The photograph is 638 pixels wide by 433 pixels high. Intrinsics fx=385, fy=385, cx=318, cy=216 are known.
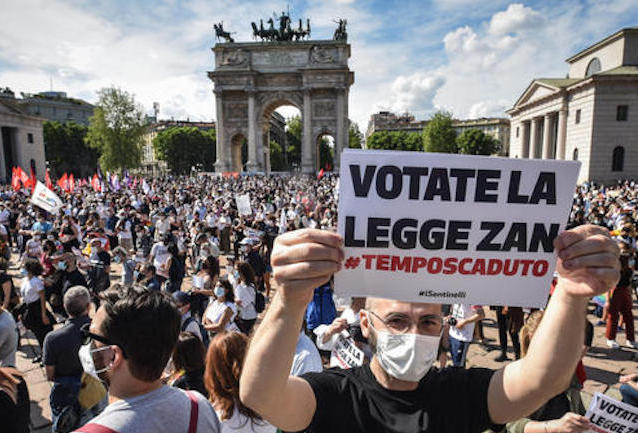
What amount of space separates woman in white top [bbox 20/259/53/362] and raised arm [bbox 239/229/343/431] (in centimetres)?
606

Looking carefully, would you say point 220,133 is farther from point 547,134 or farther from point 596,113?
point 596,113

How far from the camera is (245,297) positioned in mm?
5941

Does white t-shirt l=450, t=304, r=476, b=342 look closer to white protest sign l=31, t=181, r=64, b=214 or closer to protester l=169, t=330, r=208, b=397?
protester l=169, t=330, r=208, b=397

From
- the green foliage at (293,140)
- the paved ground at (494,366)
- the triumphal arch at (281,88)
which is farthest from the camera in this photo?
the green foliage at (293,140)

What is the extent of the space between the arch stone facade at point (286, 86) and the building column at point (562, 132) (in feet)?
76.7

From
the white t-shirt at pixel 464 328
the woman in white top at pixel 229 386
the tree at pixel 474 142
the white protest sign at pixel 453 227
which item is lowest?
the white t-shirt at pixel 464 328

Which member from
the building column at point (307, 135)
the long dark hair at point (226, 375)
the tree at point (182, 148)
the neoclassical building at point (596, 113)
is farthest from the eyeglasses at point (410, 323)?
the tree at point (182, 148)

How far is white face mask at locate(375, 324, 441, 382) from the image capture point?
1.56m

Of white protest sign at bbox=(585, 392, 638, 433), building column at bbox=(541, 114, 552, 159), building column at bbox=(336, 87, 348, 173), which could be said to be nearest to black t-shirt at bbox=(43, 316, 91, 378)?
white protest sign at bbox=(585, 392, 638, 433)

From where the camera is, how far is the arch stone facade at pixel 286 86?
46562mm

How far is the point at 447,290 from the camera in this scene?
1583 millimetres

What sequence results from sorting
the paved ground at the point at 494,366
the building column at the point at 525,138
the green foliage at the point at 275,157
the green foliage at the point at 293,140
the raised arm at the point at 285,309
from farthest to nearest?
the green foliage at the point at 293,140 < the green foliage at the point at 275,157 < the building column at the point at 525,138 < the paved ground at the point at 494,366 < the raised arm at the point at 285,309

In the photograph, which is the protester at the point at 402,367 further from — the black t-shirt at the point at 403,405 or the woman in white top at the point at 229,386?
the woman in white top at the point at 229,386

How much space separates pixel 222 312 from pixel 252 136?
44.8 meters
